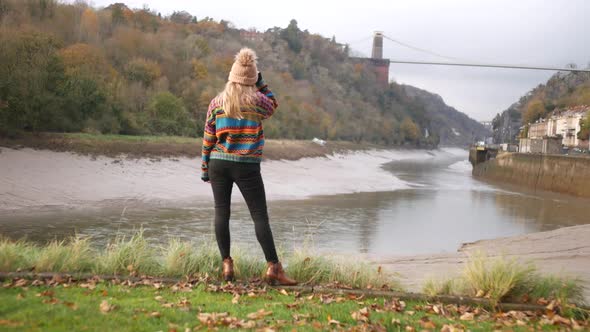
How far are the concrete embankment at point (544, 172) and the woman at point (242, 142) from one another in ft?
97.1

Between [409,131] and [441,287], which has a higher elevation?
[409,131]

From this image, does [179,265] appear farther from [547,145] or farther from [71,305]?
[547,145]

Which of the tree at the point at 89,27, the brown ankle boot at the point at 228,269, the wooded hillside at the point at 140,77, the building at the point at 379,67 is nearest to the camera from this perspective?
the brown ankle boot at the point at 228,269

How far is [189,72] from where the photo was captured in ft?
162

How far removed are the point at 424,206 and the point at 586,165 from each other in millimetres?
15471

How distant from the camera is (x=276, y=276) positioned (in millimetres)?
5062

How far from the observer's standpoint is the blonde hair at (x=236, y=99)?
15.8 ft

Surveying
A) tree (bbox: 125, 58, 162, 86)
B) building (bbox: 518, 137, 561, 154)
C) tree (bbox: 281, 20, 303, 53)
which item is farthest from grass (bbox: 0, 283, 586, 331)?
tree (bbox: 281, 20, 303, 53)

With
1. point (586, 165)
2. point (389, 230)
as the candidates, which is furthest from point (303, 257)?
point (586, 165)

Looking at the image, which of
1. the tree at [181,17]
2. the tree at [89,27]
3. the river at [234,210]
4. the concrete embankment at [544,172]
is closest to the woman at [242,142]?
the river at [234,210]

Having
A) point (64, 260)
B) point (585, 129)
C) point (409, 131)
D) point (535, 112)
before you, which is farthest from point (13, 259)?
point (409, 131)

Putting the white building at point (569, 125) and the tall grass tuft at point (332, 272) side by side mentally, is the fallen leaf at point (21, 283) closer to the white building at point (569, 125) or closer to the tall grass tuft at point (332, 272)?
the tall grass tuft at point (332, 272)

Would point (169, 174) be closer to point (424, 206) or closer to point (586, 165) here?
point (424, 206)

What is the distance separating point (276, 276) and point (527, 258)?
511cm
